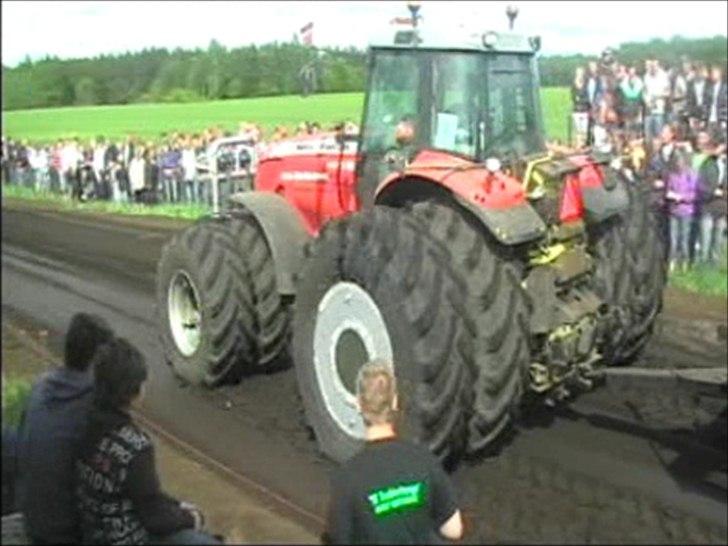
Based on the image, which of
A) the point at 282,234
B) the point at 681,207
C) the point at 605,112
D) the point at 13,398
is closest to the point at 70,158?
the point at 605,112

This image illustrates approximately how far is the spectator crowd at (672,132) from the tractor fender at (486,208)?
356cm

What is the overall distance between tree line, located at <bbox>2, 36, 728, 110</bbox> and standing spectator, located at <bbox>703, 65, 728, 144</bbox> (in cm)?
180

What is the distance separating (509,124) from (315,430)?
1.96 metres

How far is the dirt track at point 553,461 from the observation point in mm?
5250

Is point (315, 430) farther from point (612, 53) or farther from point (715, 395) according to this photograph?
point (612, 53)

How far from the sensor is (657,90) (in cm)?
1421

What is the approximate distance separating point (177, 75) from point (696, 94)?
880 centimetres

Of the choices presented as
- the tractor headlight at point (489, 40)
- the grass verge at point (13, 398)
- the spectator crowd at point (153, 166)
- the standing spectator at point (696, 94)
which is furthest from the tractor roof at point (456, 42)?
the spectator crowd at point (153, 166)

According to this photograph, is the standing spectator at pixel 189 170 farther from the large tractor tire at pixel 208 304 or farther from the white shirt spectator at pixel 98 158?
the large tractor tire at pixel 208 304

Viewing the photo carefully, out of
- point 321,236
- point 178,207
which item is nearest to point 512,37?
Answer: point 321,236

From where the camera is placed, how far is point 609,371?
254 inches

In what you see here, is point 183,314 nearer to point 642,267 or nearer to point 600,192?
point 600,192

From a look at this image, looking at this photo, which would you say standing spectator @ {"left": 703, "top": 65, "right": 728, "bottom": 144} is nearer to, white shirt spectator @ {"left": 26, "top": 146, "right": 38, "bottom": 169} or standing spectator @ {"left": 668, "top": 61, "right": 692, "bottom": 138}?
standing spectator @ {"left": 668, "top": 61, "right": 692, "bottom": 138}

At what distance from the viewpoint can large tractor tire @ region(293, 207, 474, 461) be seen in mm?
5523
